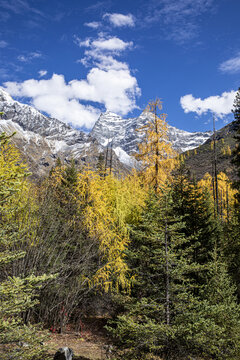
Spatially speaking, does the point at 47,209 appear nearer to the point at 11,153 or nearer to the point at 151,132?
the point at 11,153

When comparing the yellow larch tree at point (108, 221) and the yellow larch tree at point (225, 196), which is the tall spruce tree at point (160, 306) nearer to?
the yellow larch tree at point (108, 221)

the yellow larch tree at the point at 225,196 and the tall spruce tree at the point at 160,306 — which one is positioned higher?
the yellow larch tree at the point at 225,196

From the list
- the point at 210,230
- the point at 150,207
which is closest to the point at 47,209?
the point at 150,207

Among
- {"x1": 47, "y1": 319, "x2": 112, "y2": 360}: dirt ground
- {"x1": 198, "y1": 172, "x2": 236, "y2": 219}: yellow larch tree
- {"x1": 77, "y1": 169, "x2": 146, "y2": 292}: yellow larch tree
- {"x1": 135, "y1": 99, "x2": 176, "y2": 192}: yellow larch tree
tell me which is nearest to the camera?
{"x1": 47, "y1": 319, "x2": 112, "y2": 360}: dirt ground

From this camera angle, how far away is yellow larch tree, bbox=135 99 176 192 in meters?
12.6

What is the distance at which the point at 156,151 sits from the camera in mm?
12812

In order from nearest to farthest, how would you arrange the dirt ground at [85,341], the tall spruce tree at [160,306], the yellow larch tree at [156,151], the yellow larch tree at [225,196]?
1. the tall spruce tree at [160,306]
2. the dirt ground at [85,341]
3. the yellow larch tree at [156,151]
4. the yellow larch tree at [225,196]

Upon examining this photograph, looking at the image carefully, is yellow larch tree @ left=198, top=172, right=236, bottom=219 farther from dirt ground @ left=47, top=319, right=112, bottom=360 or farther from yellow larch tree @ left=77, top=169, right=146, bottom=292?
dirt ground @ left=47, top=319, right=112, bottom=360

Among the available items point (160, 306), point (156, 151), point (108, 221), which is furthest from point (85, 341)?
point (156, 151)

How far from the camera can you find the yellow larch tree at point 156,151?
1265 centimetres

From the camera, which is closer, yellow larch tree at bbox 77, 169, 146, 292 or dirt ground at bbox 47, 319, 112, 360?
dirt ground at bbox 47, 319, 112, 360

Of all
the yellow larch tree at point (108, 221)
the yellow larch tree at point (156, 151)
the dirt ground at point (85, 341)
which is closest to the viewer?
the dirt ground at point (85, 341)

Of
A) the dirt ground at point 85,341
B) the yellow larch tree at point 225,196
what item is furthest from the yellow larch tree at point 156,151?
the yellow larch tree at point 225,196

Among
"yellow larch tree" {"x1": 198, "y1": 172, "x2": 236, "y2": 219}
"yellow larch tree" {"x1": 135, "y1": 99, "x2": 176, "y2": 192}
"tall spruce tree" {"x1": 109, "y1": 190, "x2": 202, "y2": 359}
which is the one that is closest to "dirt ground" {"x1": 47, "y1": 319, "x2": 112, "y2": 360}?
"tall spruce tree" {"x1": 109, "y1": 190, "x2": 202, "y2": 359}
